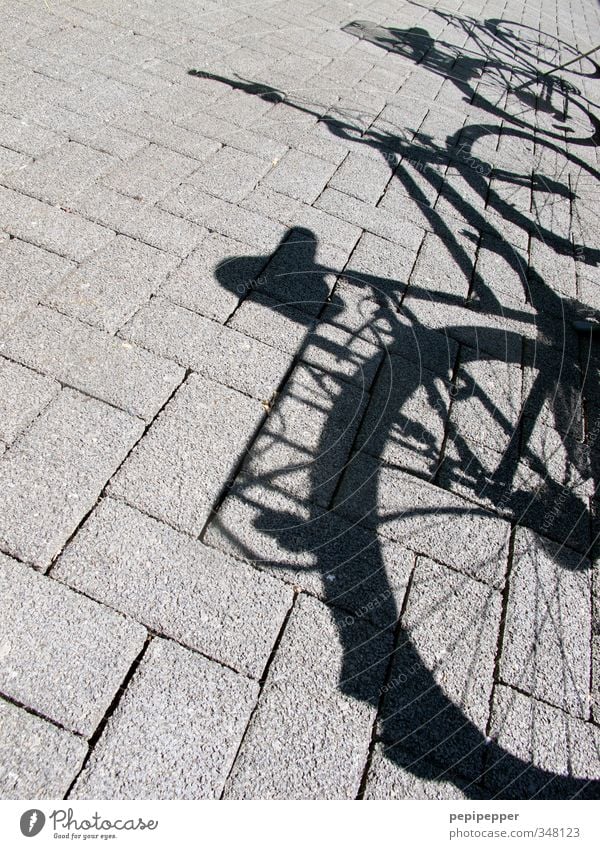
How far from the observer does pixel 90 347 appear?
2.55 m

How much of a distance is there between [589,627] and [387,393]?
1169mm

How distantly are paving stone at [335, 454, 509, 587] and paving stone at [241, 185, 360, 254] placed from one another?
155 centimetres

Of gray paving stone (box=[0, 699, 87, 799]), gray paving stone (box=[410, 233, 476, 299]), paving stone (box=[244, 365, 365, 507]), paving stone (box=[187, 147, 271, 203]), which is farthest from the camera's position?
paving stone (box=[187, 147, 271, 203])

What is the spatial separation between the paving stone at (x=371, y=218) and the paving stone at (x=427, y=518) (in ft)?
5.75

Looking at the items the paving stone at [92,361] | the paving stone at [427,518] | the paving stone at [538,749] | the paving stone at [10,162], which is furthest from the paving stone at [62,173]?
the paving stone at [538,749]

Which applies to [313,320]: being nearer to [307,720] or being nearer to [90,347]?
[90,347]

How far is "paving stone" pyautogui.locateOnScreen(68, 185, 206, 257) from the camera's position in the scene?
3158 millimetres

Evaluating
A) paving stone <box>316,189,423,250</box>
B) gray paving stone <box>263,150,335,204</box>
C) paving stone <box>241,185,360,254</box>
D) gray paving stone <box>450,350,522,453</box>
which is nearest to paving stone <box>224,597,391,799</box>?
gray paving stone <box>450,350,522,453</box>

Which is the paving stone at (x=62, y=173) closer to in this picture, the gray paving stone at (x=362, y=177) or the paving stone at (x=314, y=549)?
the gray paving stone at (x=362, y=177)

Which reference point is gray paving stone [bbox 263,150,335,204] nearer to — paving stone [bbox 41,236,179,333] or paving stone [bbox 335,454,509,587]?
paving stone [bbox 41,236,179,333]

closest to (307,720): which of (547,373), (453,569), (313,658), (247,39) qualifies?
(313,658)

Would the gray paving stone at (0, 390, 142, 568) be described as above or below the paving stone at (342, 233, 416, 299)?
below

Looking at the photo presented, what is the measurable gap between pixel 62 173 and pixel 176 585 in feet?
8.09

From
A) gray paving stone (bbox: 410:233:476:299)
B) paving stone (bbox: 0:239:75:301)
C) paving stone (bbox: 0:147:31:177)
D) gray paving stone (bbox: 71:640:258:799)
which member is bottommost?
gray paving stone (bbox: 71:640:258:799)
